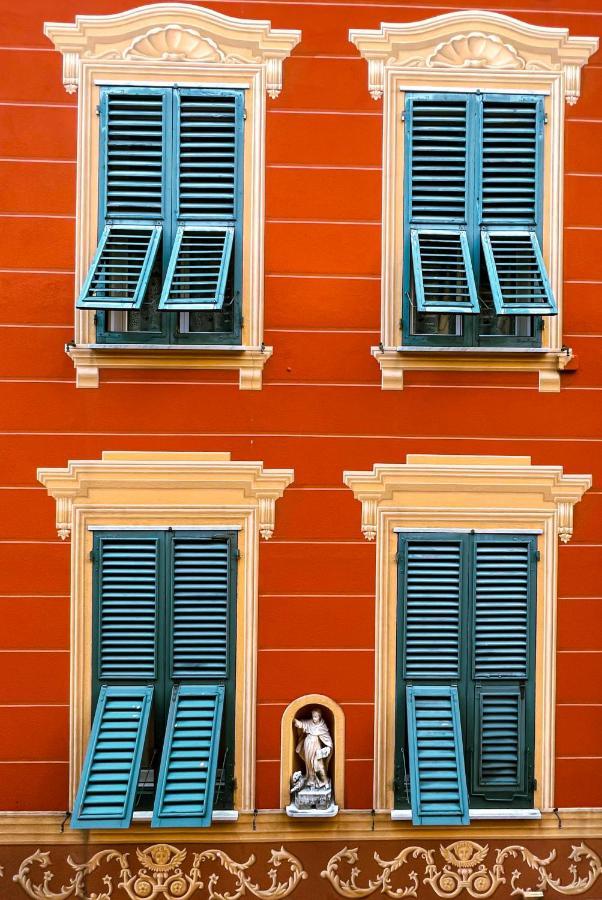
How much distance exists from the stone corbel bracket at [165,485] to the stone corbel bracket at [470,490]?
678 mm

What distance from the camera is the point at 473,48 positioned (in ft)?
20.9

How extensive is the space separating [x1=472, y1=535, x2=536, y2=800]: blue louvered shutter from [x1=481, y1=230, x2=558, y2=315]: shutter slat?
1.78 m

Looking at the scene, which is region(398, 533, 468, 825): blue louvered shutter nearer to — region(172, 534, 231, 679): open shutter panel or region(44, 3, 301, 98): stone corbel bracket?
region(172, 534, 231, 679): open shutter panel

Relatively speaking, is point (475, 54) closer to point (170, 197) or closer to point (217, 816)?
point (170, 197)

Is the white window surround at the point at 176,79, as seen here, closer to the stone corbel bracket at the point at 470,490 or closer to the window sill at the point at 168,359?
the window sill at the point at 168,359

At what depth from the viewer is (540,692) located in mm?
6344

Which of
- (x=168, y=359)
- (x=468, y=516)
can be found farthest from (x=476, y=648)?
(x=168, y=359)

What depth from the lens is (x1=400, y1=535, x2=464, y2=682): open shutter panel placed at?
249 inches

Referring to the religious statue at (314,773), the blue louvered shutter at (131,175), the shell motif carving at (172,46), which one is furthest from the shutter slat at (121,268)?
the religious statue at (314,773)

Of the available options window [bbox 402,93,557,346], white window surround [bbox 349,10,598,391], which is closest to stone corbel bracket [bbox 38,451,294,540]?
white window surround [bbox 349,10,598,391]

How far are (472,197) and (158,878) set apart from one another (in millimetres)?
5638

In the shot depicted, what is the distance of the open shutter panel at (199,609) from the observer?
6258 mm

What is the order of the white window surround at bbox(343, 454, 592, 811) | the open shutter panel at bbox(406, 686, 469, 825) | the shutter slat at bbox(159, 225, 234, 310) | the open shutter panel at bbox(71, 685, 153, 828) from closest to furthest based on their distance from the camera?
the open shutter panel at bbox(71, 685, 153, 828), the open shutter panel at bbox(406, 686, 469, 825), the shutter slat at bbox(159, 225, 234, 310), the white window surround at bbox(343, 454, 592, 811)

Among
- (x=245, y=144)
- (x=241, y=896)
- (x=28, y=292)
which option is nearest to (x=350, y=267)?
(x=245, y=144)
